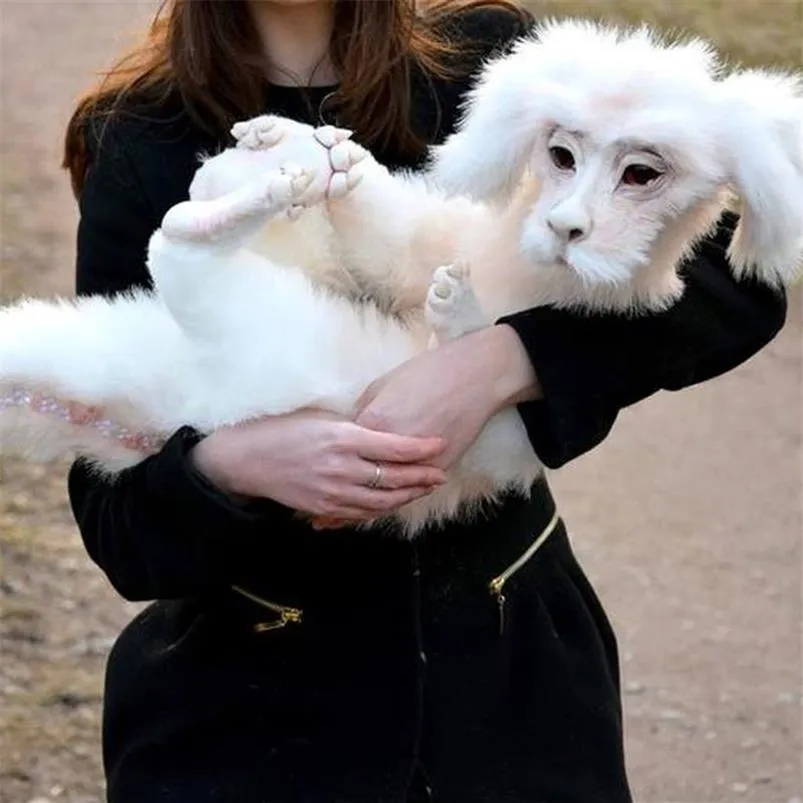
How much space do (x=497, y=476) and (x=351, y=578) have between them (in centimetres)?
20

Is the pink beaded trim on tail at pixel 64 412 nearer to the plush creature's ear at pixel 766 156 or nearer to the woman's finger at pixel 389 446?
the woman's finger at pixel 389 446

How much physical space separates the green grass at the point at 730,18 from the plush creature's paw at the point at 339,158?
15.1 ft

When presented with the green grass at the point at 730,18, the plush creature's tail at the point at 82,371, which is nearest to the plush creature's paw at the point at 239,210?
the plush creature's tail at the point at 82,371

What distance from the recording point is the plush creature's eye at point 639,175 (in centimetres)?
143

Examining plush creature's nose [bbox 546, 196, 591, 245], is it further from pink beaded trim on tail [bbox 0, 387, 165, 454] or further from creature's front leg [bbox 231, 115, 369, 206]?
pink beaded trim on tail [bbox 0, 387, 165, 454]

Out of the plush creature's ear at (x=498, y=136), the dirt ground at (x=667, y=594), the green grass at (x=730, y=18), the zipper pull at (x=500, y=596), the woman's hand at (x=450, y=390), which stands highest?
the plush creature's ear at (x=498, y=136)

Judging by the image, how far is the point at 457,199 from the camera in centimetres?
169

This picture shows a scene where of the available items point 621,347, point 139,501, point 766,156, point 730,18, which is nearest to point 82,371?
point 139,501

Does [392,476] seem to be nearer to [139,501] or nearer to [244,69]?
[139,501]

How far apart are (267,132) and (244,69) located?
26 cm

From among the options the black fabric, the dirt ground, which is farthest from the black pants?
the dirt ground

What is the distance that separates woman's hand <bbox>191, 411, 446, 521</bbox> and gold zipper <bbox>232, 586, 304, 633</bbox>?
0.15 m

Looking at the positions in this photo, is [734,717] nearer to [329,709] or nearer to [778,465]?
[778,465]

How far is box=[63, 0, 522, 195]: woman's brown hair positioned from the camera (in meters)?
1.84
